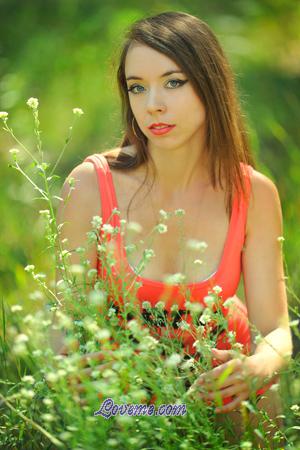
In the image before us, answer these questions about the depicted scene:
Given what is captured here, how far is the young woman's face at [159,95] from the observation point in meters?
2.34

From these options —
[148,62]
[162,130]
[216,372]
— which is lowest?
[216,372]

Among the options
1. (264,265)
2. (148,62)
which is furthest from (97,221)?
(264,265)

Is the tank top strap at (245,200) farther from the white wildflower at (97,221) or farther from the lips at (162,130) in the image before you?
the white wildflower at (97,221)

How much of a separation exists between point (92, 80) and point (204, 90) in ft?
9.49

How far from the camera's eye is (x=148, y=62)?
2.36 meters

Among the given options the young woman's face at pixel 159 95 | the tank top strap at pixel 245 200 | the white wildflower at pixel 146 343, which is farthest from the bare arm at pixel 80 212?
the white wildflower at pixel 146 343

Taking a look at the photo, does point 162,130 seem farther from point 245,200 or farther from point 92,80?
point 92,80

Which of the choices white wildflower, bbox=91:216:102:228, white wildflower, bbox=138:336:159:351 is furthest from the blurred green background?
white wildflower, bbox=138:336:159:351

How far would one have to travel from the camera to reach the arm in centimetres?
248

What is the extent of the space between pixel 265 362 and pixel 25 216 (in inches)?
70.9

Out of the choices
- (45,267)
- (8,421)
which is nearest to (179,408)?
(8,421)

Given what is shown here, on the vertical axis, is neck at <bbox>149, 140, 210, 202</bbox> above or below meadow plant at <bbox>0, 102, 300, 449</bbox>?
above

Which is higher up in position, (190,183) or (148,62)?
(148,62)

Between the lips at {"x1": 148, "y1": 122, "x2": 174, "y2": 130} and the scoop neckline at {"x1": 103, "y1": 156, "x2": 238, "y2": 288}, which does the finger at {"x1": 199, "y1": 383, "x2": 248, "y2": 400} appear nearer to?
the scoop neckline at {"x1": 103, "y1": 156, "x2": 238, "y2": 288}
